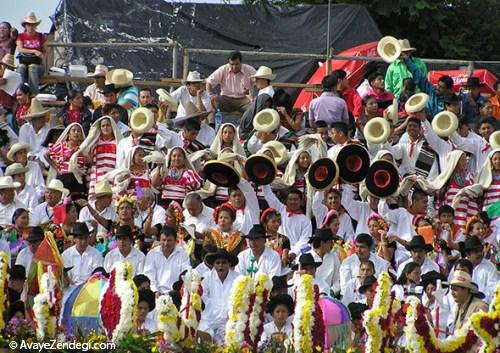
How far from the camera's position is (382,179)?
20359 mm

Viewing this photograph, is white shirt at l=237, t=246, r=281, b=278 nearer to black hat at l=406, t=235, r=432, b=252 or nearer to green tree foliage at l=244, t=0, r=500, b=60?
black hat at l=406, t=235, r=432, b=252

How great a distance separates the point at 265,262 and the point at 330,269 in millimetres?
691

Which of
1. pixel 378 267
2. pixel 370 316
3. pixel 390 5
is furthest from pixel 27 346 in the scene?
pixel 390 5

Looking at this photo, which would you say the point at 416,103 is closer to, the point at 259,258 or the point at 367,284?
the point at 259,258

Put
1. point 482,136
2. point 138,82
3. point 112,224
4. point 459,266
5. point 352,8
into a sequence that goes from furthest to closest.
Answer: point 352,8 < point 138,82 < point 482,136 < point 112,224 < point 459,266

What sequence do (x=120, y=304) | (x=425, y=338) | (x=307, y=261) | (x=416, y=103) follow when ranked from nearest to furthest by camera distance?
1. (x=425, y=338)
2. (x=120, y=304)
3. (x=307, y=261)
4. (x=416, y=103)

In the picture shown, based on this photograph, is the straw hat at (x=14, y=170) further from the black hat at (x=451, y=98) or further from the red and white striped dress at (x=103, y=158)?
the black hat at (x=451, y=98)

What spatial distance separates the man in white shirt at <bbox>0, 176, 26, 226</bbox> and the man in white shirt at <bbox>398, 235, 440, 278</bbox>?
4.29m

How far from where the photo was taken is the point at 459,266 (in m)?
18.1

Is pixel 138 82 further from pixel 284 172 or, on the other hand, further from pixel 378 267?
pixel 378 267

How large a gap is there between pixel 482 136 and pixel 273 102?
99.8 inches

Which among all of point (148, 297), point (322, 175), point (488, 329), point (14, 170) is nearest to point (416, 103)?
point (322, 175)

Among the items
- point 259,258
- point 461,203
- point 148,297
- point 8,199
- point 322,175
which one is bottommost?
point 148,297

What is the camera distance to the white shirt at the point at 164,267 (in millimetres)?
18781
